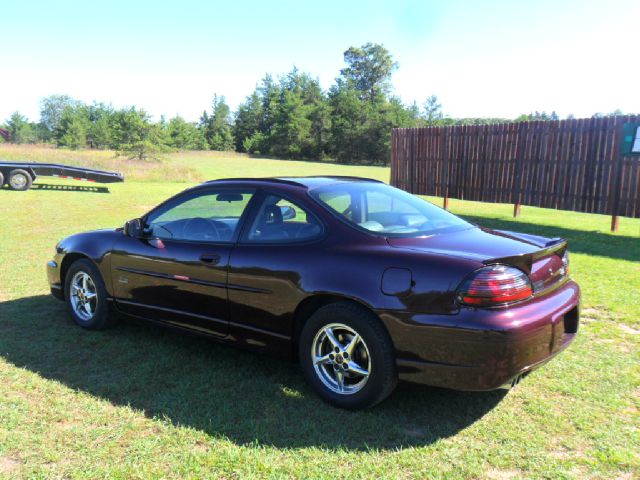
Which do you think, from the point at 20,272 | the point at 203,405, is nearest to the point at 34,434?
the point at 203,405

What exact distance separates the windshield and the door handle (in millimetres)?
864

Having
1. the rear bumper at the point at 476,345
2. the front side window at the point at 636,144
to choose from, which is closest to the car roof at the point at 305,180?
the rear bumper at the point at 476,345

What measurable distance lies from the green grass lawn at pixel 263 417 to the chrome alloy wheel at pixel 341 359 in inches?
7.1

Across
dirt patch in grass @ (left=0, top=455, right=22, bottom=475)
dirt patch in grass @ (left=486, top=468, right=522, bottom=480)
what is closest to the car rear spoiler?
dirt patch in grass @ (left=486, top=468, right=522, bottom=480)

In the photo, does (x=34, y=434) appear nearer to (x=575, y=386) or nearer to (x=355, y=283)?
(x=355, y=283)

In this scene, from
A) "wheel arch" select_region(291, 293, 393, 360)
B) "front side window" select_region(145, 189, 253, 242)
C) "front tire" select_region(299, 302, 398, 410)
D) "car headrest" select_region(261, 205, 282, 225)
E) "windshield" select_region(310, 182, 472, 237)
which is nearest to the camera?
"front tire" select_region(299, 302, 398, 410)

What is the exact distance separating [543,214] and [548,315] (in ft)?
44.6

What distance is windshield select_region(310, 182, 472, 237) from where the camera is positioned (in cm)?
367

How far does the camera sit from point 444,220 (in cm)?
406

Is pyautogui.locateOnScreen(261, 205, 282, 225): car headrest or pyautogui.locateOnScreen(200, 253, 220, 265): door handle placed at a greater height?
pyautogui.locateOnScreen(261, 205, 282, 225): car headrest

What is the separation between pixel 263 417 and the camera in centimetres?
333

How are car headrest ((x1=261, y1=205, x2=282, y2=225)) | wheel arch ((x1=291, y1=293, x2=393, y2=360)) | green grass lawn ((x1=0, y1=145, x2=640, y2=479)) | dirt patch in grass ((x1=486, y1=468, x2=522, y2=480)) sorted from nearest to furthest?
dirt patch in grass ((x1=486, y1=468, x2=522, y2=480))
green grass lawn ((x1=0, y1=145, x2=640, y2=479))
wheel arch ((x1=291, y1=293, x2=393, y2=360))
car headrest ((x1=261, y1=205, x2=282, y2=225))

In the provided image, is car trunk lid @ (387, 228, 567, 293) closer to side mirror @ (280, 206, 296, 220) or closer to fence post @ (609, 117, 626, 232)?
side mirror @ (280, 206, 296, 220)

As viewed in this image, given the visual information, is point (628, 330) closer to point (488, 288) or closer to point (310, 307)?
point (488, 288)
